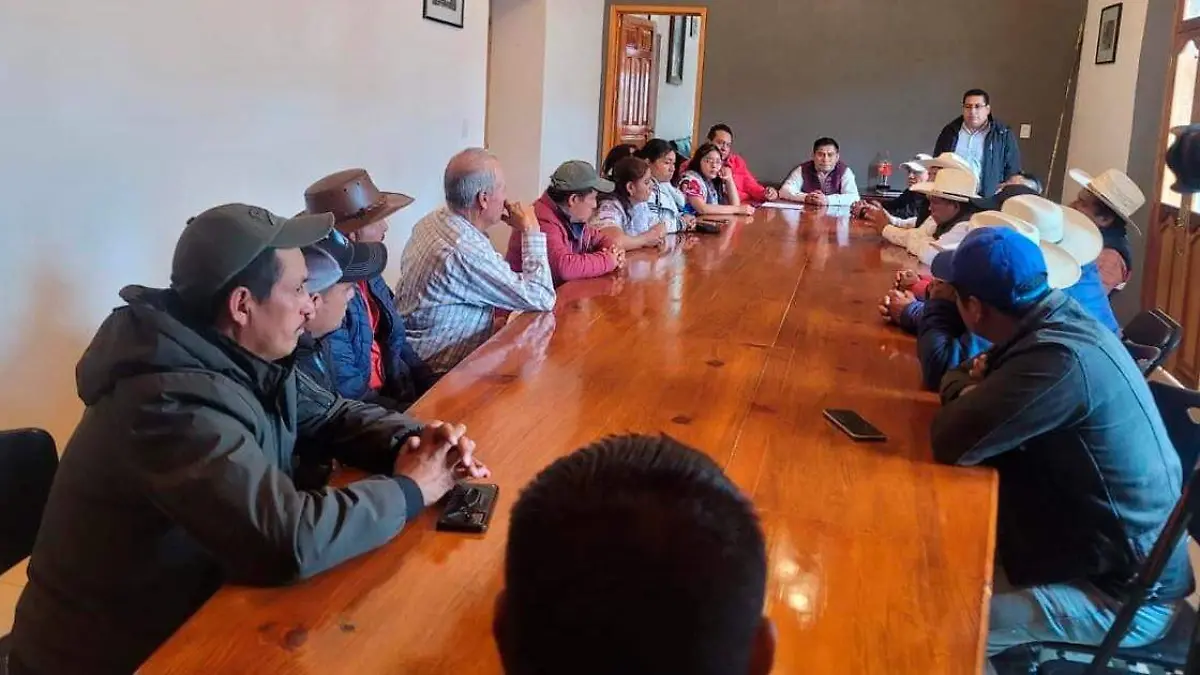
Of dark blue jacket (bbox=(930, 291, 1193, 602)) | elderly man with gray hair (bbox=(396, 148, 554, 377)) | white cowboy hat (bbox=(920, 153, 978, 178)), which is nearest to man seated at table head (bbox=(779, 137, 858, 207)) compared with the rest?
white cowboy hat (bbox=(920, 153, 978, 178))

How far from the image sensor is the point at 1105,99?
651 centimetres

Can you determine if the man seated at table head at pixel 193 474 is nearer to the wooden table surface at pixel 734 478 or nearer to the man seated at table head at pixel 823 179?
the wooden table surface at pixel 734 478

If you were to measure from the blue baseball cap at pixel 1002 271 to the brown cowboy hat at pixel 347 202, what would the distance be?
1426mm

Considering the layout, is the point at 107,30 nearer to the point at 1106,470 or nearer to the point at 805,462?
the point at 805,462

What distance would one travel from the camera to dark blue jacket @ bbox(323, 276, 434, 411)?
235 centimetres

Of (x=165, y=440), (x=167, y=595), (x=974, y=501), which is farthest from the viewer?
(x=974, y=501)

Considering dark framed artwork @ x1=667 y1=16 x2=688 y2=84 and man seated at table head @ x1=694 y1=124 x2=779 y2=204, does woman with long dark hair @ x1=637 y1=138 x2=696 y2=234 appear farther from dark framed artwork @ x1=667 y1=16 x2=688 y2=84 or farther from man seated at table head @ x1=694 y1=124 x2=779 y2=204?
dark framed artwork @ x1=667 y1=16 x2=688 y2=84

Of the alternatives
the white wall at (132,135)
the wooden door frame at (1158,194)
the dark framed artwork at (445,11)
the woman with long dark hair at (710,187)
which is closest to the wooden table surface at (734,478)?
the white wall at (132,135)

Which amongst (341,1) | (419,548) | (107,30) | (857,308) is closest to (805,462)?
(419,548)

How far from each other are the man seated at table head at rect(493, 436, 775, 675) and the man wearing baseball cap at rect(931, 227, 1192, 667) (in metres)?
1.14

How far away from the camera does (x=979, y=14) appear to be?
7.56 metres

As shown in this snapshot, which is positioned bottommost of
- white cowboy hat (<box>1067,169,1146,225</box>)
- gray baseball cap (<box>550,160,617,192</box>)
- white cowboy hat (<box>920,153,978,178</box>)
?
gray baseball cap (<box>550,160,617,192</box>)

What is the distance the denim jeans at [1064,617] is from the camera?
179 cm

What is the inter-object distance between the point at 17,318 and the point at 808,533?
215 cm
